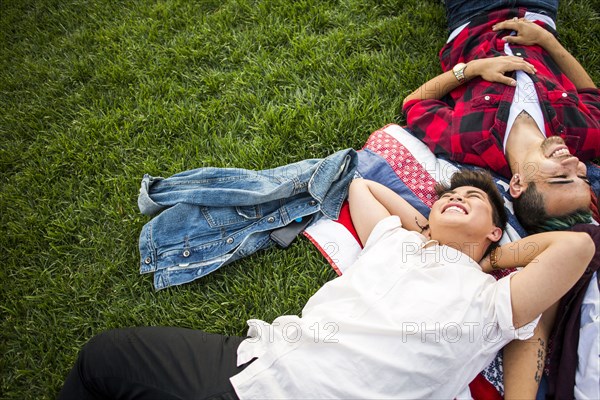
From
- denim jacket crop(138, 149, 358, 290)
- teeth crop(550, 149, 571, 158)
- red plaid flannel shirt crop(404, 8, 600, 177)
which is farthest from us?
red plaid flannel shirt crop(404, 8, 600, 177)

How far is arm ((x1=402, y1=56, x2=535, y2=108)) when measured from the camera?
2.95 m

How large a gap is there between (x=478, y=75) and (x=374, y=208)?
4.52ft

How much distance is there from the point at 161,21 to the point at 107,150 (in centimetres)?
145

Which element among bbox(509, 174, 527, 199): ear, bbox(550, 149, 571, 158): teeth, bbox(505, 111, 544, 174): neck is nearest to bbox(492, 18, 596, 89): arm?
bbox(505, 111, 544, 174): neck

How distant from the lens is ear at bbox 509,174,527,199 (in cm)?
261

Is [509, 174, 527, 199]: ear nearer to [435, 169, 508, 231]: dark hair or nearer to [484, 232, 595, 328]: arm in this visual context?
[435, 169, 508, 231]: dark hair

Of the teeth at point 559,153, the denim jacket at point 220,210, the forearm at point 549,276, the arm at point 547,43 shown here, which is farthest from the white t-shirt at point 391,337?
the arm at point 547,43

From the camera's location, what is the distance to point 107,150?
3.26m

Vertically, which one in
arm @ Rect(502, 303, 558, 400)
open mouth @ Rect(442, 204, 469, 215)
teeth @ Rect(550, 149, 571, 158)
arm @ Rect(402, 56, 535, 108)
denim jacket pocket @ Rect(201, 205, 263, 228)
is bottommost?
arm @ Rect(502, 303, 558, 400)

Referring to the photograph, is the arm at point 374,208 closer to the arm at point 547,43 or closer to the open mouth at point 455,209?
the open mouth at point 455,209

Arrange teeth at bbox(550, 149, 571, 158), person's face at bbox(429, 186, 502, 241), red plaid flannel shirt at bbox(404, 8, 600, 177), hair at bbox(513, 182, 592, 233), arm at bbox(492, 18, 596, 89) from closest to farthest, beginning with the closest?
person's face at bbox(429, 186, 502, 241)
hair at bbox(513, 182, 592, 233)
teeth at bbox(550, 149, 571, 158)
red plaid flannel shirt at bbox(404, 8, 600, 177)
arm at bbox(492, 18, 596, 89)

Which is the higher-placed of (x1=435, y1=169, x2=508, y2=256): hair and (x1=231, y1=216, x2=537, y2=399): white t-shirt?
(x1=435, y1=169, x2=508, y2=256): hair

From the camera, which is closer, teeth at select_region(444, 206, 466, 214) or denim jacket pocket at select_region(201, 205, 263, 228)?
teeth at select_region(444, 206, 466, 214)

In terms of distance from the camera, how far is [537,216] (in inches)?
98.5
